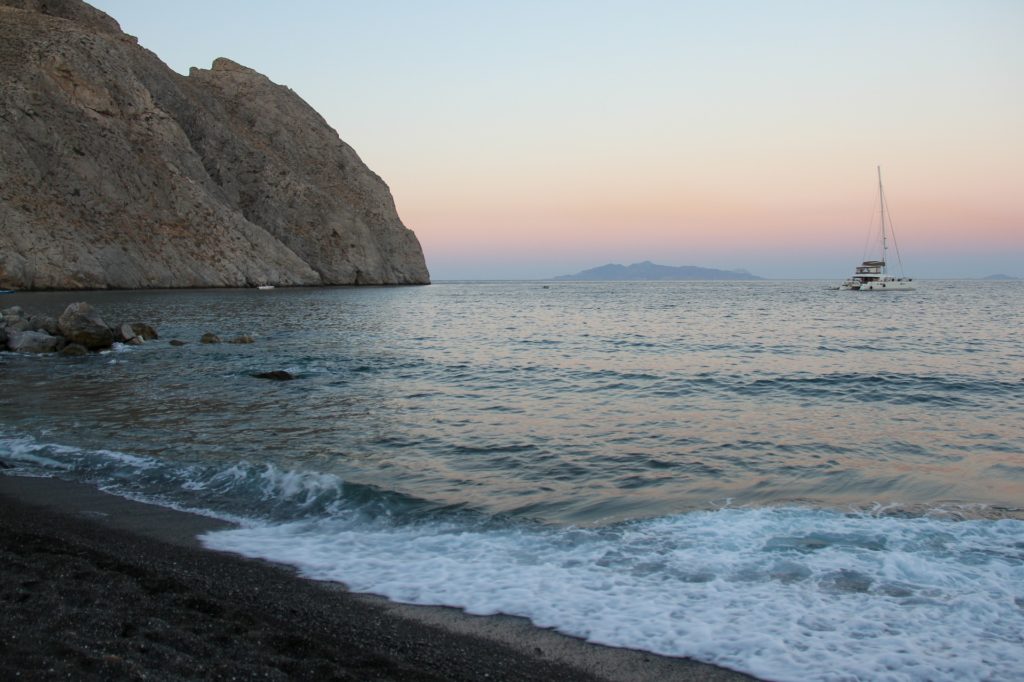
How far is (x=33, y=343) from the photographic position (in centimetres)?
2497

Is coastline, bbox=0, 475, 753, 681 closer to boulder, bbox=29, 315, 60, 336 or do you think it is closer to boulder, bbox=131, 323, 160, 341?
boulder, bbox=29, 315, 60, 336

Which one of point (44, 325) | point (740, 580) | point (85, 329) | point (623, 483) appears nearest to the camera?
point (740, 580)

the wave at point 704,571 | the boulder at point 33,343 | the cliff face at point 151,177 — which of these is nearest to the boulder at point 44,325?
the boulder at point 33,343

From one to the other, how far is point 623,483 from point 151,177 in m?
82.7

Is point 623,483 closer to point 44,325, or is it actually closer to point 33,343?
point 33,343

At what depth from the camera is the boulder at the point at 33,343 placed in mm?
24938

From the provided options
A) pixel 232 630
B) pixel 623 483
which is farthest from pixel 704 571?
pixel 232 630

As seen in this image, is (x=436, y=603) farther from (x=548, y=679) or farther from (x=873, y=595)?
(x=873, y=595)

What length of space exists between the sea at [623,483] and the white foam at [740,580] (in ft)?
0.09

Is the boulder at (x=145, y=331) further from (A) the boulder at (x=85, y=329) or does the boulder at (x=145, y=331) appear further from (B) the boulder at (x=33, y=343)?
(B) the boulder at (x=33, y=343)

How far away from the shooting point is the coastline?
425cm

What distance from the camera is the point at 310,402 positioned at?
55.0ft

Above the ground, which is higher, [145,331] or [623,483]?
[145,331]

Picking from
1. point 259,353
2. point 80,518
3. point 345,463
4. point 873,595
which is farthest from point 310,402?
point 873,595
